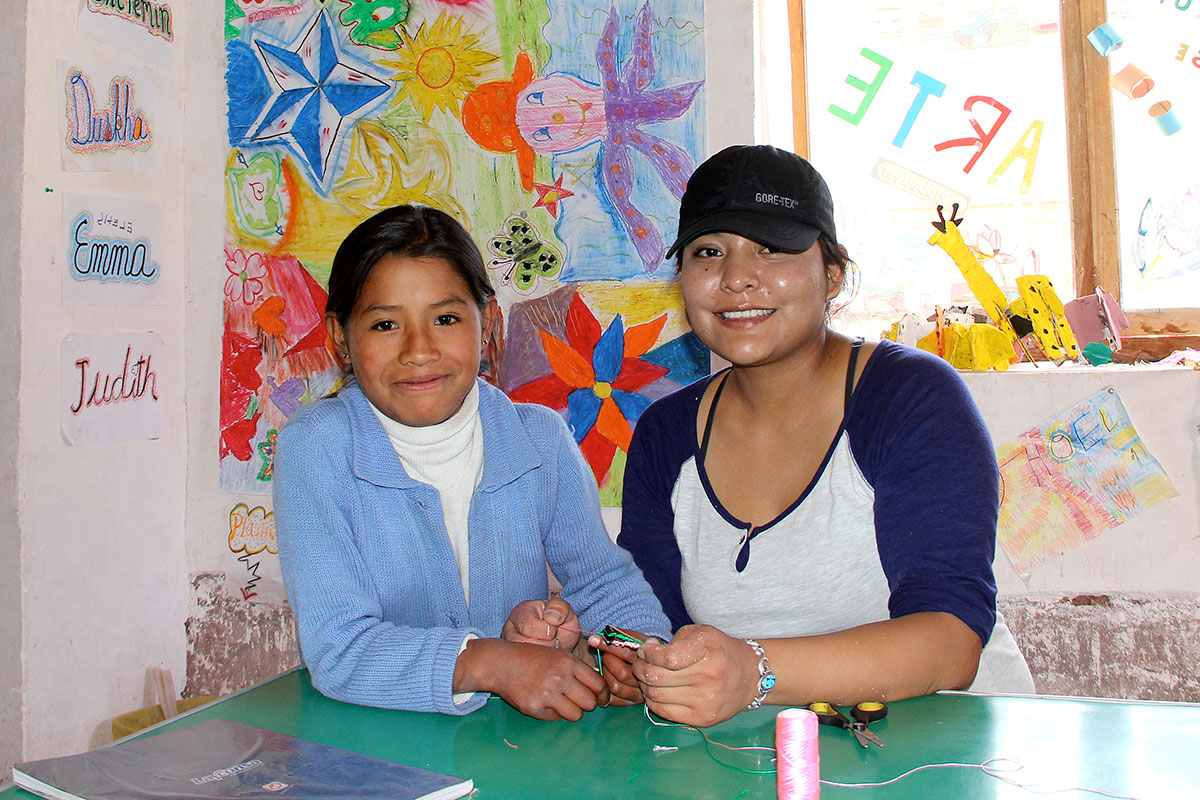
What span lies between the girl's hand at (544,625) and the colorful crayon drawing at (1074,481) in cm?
144

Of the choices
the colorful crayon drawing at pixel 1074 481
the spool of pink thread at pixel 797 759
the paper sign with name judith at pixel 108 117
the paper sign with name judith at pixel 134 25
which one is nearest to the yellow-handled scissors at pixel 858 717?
the spool of pink thread at pixel 797 759

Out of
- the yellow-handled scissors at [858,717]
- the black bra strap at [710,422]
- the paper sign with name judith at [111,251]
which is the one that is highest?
the paper sign with name judith at [111,251]

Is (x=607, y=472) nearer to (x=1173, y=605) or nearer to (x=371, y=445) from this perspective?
(x=371, y=445)

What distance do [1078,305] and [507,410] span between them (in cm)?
168

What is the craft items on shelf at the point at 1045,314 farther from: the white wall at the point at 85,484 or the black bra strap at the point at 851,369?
the white wall at the point at 85,484

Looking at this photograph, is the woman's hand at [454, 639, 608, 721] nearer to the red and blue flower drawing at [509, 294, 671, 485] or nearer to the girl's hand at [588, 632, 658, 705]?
the girl's hand at [588, 632, 658, 705]

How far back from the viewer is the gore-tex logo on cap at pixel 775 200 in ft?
4.78

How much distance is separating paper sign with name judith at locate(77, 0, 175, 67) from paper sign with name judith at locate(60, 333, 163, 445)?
0.81m

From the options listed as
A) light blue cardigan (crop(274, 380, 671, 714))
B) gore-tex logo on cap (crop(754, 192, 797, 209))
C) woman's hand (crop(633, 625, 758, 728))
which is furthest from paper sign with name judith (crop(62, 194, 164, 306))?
woman's hand (crop(633, 625, 758, 728))

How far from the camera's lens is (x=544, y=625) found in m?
1.40

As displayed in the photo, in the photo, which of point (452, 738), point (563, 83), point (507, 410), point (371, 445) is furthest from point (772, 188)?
point (563, 83)

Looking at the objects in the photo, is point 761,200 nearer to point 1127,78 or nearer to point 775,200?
point 775,200

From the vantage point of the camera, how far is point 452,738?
1.16m

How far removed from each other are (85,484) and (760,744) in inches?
84.4
